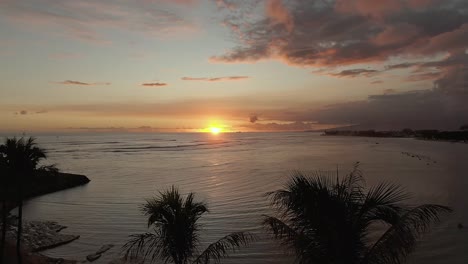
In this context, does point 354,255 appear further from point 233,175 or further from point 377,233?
point 233,175

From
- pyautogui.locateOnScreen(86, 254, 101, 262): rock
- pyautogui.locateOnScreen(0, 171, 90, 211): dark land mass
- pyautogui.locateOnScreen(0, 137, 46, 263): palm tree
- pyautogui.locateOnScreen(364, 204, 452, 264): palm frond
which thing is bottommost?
pyautogui.locateOnScreen(86, 254, 101, 262): rock

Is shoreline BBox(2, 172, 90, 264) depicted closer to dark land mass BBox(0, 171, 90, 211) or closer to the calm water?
the calm water

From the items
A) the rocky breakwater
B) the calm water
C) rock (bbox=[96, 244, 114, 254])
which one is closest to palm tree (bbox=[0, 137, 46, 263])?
the calm water

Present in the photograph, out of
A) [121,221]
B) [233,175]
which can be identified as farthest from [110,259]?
[233,175]

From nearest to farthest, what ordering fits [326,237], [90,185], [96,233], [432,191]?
[326,237] < [96,233] < [432,191] < [90,185]

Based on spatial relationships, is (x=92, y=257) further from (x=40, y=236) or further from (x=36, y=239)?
(x=40, y=236)

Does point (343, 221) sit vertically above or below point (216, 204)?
above

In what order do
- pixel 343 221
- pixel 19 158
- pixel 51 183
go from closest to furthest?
pixel 343 221 → pixel 19 158 → pixel 51 183

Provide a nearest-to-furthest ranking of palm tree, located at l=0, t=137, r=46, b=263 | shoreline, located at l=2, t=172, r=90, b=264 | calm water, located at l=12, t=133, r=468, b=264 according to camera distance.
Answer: palm tree, located at l=0, t=137, r=46, b=263 → shoreline, located at l=2, t=172, r=90, b=264 → calm water, located at l=12, t=133, r=468, b=264

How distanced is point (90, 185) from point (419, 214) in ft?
183

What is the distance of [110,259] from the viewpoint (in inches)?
933

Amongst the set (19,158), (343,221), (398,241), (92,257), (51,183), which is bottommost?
(92,257)

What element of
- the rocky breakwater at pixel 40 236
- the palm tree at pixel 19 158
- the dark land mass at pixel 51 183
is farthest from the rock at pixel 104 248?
the dark land mass at pixel 51 183

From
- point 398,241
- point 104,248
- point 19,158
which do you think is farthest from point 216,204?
point 398,241
